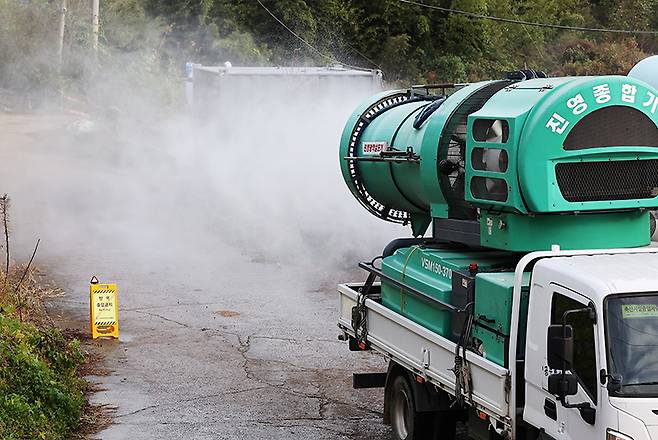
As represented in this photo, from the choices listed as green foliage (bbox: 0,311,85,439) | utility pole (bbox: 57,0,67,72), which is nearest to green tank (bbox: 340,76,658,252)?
green foliage (bbox: 0,311,85,439)

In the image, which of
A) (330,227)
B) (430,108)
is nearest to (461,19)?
(330,227)

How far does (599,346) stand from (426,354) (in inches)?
96.2

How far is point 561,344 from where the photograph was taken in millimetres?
6738

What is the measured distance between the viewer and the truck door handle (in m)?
7.14

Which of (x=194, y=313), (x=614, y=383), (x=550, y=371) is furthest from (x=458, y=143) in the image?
(x=194, y=313)

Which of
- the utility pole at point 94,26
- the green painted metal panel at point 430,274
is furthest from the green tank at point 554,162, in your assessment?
the utility pole at point 94,26

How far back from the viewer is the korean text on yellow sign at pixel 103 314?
1470cm

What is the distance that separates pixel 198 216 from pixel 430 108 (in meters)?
14.7

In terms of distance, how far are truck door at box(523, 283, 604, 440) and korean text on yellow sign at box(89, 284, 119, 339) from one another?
8.25 m

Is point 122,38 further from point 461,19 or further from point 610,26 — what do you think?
point 610,26

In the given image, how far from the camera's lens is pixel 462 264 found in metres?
9.00

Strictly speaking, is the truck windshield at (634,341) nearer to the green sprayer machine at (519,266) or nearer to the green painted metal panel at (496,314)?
the green sprayer machine at (519,266)

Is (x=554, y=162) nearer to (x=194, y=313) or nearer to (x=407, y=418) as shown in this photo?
(x=407, y=418)

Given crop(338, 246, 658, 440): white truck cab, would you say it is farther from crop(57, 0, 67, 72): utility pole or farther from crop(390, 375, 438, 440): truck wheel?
crop(57, 0, 67, 72): utility pole
